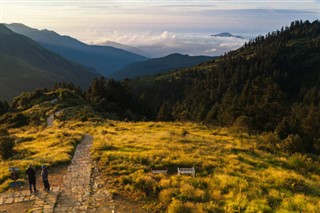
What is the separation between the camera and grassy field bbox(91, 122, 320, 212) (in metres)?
13.5

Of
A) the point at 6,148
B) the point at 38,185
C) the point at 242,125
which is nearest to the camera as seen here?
the point at 38,185

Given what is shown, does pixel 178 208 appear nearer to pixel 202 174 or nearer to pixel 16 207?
pixel 202 174

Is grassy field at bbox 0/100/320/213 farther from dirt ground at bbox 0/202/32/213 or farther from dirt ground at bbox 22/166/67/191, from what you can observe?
dirt ground at bbox 0/202/32/213

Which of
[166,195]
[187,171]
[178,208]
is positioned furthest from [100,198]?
[187,171]

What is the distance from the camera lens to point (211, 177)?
17.1m

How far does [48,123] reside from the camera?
51.8 meters

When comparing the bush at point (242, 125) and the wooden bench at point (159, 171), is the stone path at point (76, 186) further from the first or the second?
the bush at point (242, 125)

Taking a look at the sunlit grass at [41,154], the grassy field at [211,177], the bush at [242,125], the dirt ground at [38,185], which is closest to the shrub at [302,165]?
the grassy field at [211,177]

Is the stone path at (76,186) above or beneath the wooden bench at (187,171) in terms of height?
beneath

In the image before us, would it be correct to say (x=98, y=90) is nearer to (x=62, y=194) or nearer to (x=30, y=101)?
(x=30, y=101)

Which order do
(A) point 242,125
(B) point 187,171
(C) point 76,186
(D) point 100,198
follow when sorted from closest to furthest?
(D) point 100,198, (C) point 76,186, (B) point 187,171, (A) point 242,125

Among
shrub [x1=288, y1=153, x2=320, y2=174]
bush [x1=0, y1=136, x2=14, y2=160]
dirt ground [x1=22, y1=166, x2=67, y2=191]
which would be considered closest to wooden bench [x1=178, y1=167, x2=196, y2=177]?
dirt ground [x1=22, y1=166, x2=67, y2=191]

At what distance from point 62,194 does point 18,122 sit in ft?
149

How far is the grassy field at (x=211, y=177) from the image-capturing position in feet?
44.2
